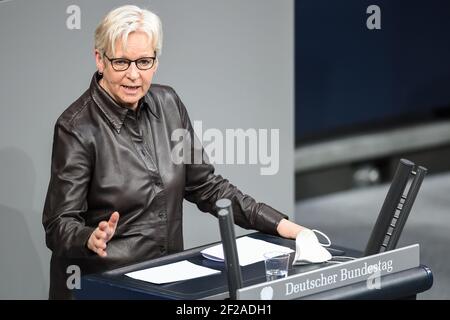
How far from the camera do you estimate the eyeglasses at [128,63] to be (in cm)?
356

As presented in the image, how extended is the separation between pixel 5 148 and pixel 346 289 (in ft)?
5.17

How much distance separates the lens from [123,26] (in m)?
3.49

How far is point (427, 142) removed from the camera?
8.24 m

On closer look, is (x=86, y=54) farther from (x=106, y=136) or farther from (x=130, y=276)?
(x=130, y=276)

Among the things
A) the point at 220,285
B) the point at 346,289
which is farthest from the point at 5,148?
the point at 346,289

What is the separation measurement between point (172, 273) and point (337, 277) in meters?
0.53

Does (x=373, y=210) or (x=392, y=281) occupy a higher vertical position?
(x=392, y=281)

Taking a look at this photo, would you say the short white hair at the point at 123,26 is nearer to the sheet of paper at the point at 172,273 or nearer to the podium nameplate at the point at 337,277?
the sheet of paper at the point at 172,273

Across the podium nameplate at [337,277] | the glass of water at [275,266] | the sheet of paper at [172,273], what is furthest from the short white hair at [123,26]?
the podium nameplate at [337,277]

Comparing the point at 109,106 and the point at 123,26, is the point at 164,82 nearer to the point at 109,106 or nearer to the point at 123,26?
the point at 109,106

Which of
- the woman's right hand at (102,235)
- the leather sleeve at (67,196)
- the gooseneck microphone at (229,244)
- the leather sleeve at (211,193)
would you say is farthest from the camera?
the leather sleeve at (211,193)

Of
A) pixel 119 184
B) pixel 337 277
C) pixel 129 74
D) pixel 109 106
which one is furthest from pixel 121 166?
pixel 337 277

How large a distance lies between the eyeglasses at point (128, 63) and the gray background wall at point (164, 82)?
583 millimetres

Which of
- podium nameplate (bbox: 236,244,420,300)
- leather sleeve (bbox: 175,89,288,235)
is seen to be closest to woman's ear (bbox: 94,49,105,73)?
leather sleeve (bbox: 175,89,288,235)
